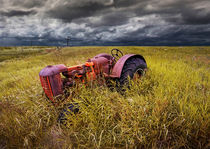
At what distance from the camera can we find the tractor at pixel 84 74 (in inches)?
94.1

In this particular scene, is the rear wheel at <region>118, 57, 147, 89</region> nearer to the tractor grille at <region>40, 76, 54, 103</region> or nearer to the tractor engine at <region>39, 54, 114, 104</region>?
the tractor engine at <region>39, 54, 114, 104</region>

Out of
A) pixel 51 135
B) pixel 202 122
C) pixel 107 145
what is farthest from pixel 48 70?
pixel 202 122

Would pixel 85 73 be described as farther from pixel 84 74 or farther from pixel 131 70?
pixel 131 70

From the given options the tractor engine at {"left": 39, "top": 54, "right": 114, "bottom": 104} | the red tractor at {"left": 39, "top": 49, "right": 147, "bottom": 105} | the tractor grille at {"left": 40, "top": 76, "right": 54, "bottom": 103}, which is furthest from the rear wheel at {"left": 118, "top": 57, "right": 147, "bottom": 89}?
the tractor grille at {"left": 40, "top": 76, "right": 54, "bottom": 103}

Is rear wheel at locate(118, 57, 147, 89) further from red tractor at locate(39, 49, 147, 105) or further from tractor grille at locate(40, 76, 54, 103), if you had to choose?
tractor grille at locate(40, 76, 54, 103)

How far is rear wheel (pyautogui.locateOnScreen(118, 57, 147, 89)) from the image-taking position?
3.04 meters

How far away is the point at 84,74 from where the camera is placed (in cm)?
286

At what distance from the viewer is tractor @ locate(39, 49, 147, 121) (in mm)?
2391

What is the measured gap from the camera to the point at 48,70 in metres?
2.35

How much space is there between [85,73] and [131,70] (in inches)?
48.2

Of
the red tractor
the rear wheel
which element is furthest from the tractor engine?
the rear wheel

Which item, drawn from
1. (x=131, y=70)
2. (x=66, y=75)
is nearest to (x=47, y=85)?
(x=66, y=75)

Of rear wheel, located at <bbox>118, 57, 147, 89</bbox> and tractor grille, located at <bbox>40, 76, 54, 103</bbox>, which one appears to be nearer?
tractor grille, located at <bbox>40, 76, 54, 103</bbox>

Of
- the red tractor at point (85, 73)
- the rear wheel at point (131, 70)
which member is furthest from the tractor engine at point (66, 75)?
the rear wheel at point (131, 70)
